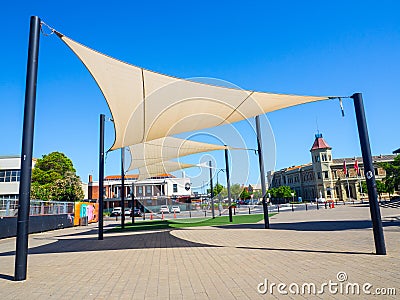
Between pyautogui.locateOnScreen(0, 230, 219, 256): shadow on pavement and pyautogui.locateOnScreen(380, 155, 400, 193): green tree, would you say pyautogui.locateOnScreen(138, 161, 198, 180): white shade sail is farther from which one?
pyautogui.locateOnScreen(380, 155, 400, 193): green tree

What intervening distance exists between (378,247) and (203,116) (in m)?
6.78

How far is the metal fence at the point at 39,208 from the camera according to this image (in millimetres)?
14440

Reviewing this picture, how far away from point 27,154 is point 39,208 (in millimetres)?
14998

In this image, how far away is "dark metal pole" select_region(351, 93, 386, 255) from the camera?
19.9ft

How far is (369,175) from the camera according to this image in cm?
636

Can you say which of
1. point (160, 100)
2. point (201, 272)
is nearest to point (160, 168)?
point (160, 100)

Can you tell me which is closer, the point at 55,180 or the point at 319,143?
the point at 55,180

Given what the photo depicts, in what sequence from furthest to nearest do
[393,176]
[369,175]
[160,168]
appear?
[393,176] → [160,168] → [369,175]

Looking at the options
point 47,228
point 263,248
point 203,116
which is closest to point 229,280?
point 263,248

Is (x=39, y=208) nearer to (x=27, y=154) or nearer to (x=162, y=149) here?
(x=162, y=149)

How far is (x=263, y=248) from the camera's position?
25.3 ft

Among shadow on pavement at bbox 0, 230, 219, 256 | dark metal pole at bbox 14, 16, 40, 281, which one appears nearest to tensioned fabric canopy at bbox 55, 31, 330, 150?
dark metal pole at bbox 14, 16, 40, 281

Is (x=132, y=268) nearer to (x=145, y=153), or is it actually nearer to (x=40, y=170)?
(x=145, y=153)

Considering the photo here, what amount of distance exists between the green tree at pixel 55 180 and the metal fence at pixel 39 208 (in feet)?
43.2
